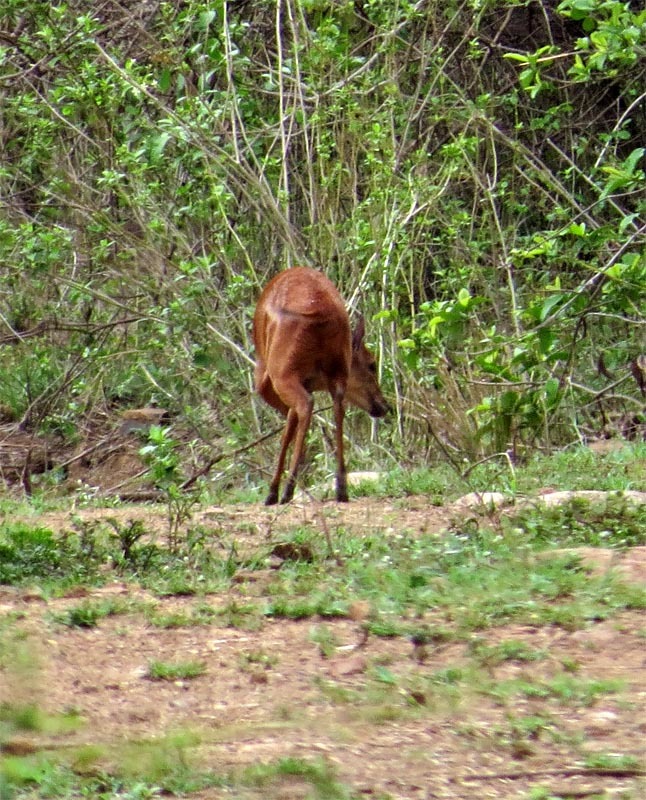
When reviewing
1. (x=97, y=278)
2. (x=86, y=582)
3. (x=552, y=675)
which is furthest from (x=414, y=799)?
(x=97, y=278)

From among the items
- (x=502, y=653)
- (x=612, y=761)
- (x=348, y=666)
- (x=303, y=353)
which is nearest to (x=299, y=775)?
(x=612, y=761)

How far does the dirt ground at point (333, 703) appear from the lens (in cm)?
334

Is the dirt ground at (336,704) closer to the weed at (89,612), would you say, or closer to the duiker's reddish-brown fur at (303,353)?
the weed at (89,612)

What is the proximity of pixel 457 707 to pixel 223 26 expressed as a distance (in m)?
7.78

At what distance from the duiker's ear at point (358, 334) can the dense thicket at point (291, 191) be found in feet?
1.67

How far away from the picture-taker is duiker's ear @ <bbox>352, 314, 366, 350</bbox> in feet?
30.2

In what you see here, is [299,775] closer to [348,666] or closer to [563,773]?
[563,773]

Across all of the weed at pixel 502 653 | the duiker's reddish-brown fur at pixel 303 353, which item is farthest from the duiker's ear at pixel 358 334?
the weed at pixel 502 653

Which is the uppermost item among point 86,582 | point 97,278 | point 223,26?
point 223,26

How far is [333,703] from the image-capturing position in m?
3.90

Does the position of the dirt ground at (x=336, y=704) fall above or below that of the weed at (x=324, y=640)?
above

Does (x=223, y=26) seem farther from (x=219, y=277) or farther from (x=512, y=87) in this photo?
(x=512, y=87)

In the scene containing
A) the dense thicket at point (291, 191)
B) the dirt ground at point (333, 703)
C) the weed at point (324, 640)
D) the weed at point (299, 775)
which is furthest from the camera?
the dense thicket at point (291, 191)

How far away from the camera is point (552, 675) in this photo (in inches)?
164
